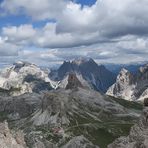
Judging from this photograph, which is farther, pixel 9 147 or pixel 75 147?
pixel 75 147

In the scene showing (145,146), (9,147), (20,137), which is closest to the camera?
(145,146)

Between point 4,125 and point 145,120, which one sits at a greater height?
point 145,120

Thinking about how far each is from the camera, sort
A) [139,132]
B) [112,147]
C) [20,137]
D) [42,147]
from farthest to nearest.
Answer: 1. [42,147]
2. [20,137]
3. [112,147]
4. [139,132]

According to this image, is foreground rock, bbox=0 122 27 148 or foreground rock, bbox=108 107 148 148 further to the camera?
foreground rock, bbox=0 122 27 148

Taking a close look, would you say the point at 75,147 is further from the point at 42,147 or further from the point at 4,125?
the point at 4,125

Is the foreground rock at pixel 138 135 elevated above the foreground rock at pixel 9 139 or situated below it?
above

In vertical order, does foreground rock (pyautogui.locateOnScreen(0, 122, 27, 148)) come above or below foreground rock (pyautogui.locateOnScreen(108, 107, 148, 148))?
below

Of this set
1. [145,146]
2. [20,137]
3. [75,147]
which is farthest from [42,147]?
[145,146]

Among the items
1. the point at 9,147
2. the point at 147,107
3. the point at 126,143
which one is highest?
the point at 147,107
